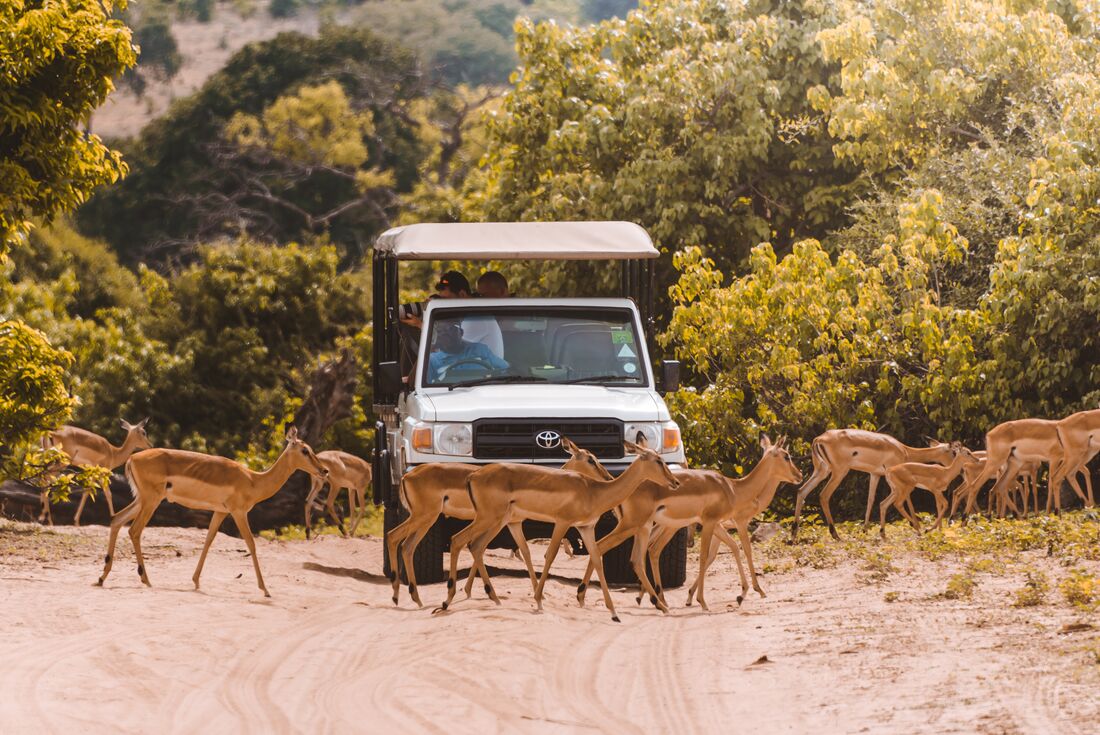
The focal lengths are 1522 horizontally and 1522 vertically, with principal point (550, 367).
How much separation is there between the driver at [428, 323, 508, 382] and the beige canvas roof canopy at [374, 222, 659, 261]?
71 centimetres

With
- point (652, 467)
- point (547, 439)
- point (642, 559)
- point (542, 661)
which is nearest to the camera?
point (542, 661)

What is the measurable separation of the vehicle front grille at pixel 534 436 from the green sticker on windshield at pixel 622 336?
1.28 meters

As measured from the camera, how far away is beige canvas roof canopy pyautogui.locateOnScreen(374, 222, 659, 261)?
40.9ft

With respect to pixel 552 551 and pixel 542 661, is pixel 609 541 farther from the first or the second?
pixel 542 661

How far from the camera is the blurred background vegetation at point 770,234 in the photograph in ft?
52.9

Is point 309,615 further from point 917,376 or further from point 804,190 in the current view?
point 804,190

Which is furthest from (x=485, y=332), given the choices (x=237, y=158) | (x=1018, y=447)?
(x=237, y=158)

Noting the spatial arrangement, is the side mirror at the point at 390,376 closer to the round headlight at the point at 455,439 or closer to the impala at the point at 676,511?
the round headlight at the point at 455,439

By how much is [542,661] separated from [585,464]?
7.09 ft

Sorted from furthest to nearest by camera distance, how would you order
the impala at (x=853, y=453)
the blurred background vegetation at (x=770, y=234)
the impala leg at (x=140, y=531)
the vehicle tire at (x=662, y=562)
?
the blurred background vegetation at (x=770, y=234), the impala at (x=853, y=453), the vehicle tire at (x=662, y=562), the impala leg at (x=140, y=531)

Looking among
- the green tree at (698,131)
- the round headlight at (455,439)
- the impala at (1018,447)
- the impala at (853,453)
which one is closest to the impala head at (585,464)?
the round headlight at (455,439)

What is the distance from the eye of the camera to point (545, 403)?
11.3 metres

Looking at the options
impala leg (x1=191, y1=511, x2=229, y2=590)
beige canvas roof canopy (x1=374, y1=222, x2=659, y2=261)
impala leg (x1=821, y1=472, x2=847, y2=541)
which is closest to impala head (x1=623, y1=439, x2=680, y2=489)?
beige canvas roof canopy (x1=374, y1=222, x2=659, y2=261)

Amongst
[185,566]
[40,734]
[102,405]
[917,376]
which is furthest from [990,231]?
[102,405]
